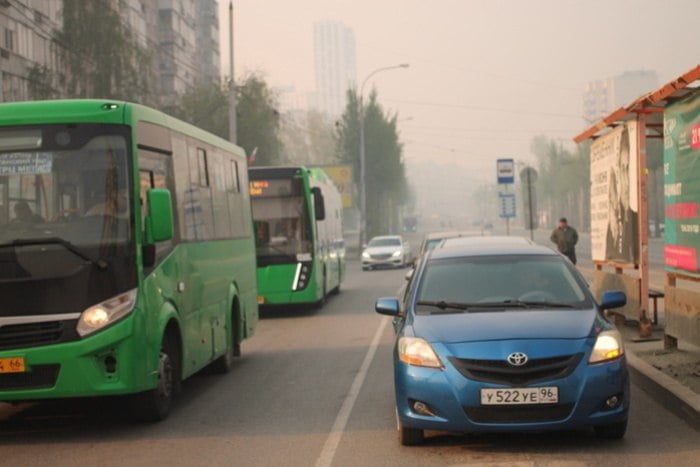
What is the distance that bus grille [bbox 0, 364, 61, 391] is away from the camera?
9.57 metres

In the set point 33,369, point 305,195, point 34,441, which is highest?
point 305,195

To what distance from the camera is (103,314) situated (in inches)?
377

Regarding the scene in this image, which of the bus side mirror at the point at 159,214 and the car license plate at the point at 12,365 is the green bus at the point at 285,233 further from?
the car license plate at the point at 12,365

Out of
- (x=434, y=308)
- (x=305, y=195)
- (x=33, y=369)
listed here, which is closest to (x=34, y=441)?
(x=33, y=369)

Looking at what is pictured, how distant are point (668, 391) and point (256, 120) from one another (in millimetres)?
55190

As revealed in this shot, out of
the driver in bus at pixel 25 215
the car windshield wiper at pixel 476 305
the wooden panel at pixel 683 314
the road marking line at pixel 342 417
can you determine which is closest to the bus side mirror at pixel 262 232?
the road marking line at pixel 342 417

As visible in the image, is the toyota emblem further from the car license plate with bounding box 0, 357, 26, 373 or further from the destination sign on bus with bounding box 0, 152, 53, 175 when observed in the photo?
the destination sign on bus with bounding box 0, 152, 53, 175

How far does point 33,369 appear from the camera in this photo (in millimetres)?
9539

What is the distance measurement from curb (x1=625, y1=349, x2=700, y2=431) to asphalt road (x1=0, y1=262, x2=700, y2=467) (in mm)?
100

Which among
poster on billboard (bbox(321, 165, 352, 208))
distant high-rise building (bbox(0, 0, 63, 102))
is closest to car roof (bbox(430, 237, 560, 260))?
distant high-rise building (bbox(0, 0, 63, 102))

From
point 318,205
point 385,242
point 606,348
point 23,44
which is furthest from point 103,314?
point 385,242

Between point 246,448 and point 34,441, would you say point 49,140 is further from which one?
point 246,448

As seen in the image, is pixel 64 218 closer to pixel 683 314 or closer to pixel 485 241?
pixel 485 241

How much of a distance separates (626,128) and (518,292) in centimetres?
717
